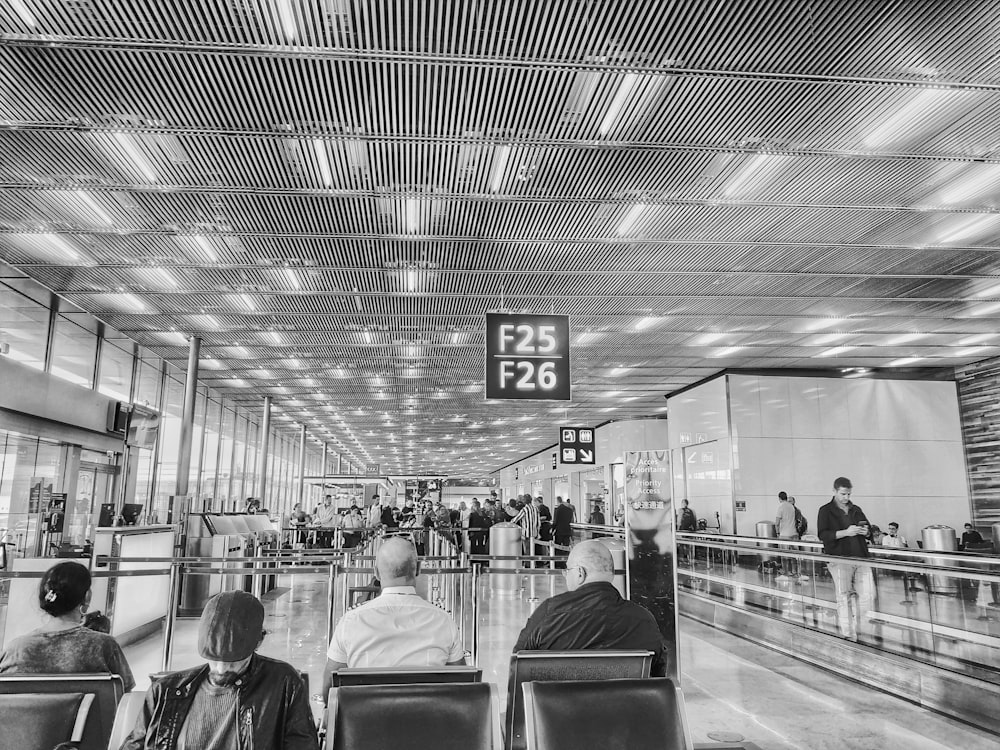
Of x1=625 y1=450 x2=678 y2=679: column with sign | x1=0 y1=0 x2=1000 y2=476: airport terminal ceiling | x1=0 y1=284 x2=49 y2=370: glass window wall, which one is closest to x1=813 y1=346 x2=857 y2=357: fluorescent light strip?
x1=0 y1=0 x2=1000 y2=476: airport terminal ceiling

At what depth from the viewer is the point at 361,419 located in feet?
94.5

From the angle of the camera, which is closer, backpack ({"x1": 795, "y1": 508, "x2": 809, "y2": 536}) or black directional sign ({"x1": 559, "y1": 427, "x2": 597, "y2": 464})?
backpack ({"x1": 795, "y1": 508, "x2": 809, "y2": 536})

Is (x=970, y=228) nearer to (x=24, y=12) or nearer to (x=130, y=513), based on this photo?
(x=24, y=12)

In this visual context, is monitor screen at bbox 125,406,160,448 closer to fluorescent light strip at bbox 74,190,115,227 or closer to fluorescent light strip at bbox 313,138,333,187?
fluorescent light strip at bbox 74,190,115,227

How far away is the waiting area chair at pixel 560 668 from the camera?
2.86 meters

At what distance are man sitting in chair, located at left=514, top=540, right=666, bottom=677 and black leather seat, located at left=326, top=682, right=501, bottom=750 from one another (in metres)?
1.07

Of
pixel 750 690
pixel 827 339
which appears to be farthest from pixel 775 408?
pixel 750 690

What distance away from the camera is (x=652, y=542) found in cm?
687

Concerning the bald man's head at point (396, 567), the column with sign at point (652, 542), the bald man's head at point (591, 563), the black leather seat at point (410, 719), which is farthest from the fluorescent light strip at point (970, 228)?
the black leather seat at point (410, 719)

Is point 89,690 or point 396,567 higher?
point 396,567

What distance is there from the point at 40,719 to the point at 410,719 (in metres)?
1.17

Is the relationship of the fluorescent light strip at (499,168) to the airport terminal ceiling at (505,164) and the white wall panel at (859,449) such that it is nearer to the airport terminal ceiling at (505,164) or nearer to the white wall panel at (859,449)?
the airport terminal ceiling at (505,164)

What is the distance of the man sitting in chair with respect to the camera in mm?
3230

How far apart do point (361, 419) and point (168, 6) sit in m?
24.4
